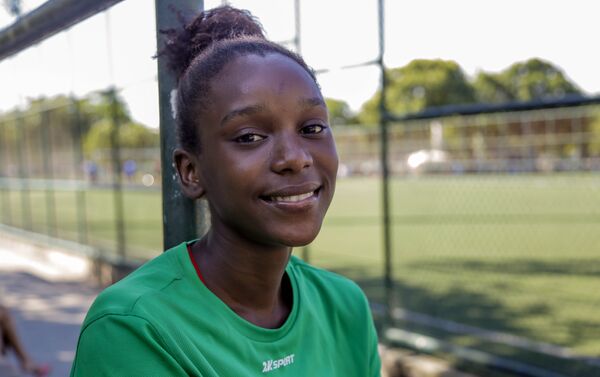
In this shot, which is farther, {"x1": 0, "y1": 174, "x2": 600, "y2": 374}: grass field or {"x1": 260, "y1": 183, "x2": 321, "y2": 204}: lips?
{"x1": 0, "y1": 174, "x2": 600, "y2": 374}: grass field

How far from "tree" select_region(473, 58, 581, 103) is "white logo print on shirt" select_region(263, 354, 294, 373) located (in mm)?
38115

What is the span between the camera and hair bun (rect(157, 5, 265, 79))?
4.71 feet

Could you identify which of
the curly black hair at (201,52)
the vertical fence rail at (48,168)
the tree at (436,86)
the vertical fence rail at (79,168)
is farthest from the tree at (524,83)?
the curly black hair at (201,52)

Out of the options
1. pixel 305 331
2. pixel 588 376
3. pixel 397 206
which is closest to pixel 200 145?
pixel 305 331

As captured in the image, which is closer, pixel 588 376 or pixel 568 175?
pixel 588 376

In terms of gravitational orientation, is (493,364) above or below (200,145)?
below

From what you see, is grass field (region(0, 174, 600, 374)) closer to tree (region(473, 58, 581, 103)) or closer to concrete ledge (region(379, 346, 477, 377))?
concrete ledge (region(379, 346, 477, 377))

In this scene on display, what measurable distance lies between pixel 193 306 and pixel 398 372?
3856mm

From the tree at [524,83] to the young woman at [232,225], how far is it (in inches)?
1499

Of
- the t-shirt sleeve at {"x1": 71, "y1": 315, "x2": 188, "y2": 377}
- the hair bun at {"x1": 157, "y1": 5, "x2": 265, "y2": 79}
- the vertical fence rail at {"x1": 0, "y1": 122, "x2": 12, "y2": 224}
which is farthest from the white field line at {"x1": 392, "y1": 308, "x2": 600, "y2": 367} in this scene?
the vertical fence rail at {"x1": 0, "y1": 122, "x2": 12, "y2": 224}

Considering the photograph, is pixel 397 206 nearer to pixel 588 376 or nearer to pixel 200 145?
pixel 588 376

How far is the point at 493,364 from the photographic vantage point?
462 cm

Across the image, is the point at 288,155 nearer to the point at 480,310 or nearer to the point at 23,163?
the point at 480,310

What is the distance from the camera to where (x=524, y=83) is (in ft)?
169
